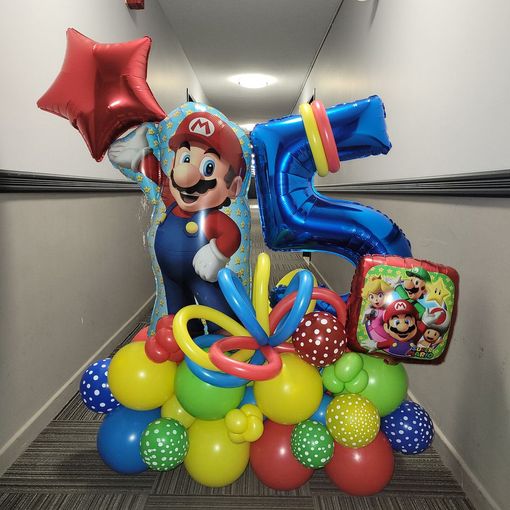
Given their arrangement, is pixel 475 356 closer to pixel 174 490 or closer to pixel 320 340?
pixel 320 340

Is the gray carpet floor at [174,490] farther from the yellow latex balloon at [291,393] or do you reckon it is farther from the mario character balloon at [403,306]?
the mario character balloon at [403,306]

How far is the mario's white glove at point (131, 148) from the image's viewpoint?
1396 mm

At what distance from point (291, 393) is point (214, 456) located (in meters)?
0.28

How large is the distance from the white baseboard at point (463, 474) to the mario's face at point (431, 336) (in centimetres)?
46

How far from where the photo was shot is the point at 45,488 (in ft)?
4.17

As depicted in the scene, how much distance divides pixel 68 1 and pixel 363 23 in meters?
1.67

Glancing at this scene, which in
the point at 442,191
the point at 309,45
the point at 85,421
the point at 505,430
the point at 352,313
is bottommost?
the point at 85,421

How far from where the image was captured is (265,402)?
1.16 metres

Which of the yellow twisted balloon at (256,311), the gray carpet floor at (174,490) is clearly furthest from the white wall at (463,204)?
the yellow twisted balloon at (256,311)

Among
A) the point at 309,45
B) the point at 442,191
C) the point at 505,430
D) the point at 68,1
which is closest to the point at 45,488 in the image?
the point at 505,430

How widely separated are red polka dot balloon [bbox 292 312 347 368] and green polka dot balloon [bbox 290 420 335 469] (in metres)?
0.16

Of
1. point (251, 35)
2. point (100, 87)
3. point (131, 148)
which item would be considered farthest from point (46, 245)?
point (251, 35)

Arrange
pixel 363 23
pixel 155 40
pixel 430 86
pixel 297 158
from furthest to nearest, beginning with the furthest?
pixel 155 40
pixel 363 23
pixel 430 86
pixel 297 158

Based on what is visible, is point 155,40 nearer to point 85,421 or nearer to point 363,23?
point 363,23
